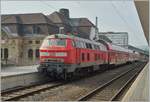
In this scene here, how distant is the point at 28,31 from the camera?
81.1 metres

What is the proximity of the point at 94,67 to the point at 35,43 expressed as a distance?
48.1 m

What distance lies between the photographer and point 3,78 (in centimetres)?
1535

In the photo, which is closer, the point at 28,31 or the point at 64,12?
the point at 28,31

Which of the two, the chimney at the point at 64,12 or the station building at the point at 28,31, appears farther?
the chimney at the point at 64,12

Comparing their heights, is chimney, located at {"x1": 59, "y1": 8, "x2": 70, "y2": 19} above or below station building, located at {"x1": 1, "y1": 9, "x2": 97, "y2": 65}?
above

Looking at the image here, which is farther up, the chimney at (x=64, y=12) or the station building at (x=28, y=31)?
the chimney at (x=64, y=12)

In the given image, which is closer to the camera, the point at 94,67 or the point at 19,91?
the point at 19,91

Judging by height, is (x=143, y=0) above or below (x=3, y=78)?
above

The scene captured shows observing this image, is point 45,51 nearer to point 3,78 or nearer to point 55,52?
point 55,52

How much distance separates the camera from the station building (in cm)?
7262

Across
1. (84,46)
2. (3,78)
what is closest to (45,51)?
(84,46)

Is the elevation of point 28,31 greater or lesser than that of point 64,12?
lesser

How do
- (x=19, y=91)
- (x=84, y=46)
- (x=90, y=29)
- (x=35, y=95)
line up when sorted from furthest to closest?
(x=90, y=29)
(x=84, y=46)
(x=19, y=91)
(x=35, y=95)

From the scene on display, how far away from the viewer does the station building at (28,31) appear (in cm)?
7262
